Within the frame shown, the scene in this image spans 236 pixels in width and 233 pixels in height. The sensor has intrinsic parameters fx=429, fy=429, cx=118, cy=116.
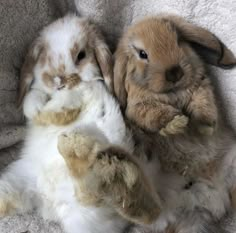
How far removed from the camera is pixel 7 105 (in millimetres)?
1499

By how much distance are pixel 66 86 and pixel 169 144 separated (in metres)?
0.39

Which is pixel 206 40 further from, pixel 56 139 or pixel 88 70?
pixel 56 139

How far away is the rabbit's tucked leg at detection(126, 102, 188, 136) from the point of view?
48.7 inches

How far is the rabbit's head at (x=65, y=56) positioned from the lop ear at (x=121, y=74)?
5 cm

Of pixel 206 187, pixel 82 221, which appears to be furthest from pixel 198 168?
pixel 82 221

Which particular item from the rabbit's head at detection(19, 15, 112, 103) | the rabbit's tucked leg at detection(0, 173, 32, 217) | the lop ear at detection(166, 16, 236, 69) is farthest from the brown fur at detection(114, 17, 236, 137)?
the rabbit's tucked leg at detection(0, 173, 32, 217)

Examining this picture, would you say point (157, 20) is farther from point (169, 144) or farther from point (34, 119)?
point (34, 119)

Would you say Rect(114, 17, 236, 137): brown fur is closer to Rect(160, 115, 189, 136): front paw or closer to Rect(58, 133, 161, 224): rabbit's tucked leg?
Rect(160, 115, 189, 136): front paw

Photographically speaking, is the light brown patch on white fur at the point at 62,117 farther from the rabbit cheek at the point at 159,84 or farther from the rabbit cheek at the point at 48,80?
the rabbit cheek at the point at 159,84

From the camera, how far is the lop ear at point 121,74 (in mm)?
1345

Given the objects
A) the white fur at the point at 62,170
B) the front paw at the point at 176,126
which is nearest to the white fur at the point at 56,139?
the white fur at the point at 62,170

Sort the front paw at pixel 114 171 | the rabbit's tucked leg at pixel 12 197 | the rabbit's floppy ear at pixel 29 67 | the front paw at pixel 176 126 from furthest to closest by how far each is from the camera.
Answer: the rabbit's floppy ear at pixel 29 67
the rabbit's tucked leg at pixel 12 197
the front paw at pixel 176 126
the front paw at pixel 114 171

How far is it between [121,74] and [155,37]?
158mm

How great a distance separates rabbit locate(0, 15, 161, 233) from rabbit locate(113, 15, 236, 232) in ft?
0.24
